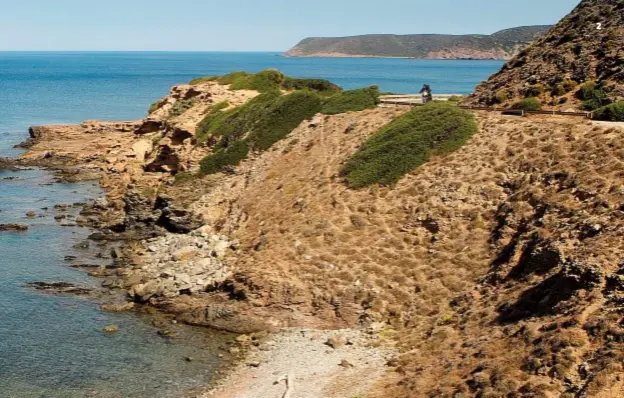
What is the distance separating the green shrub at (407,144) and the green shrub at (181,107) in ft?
106

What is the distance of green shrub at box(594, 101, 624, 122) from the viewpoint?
35406 mm

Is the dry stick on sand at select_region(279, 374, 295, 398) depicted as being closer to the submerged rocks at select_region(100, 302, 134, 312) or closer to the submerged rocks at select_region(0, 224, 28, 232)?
the submerged rocks at select_region(100, 302, 134, 312)

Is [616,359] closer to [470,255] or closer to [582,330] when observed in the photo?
[582,330]

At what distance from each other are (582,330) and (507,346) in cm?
283

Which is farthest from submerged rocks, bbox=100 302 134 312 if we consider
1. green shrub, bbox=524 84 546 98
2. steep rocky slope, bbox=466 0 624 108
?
green shrub, bbox=524 84 546 98

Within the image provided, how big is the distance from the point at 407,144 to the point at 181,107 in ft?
122

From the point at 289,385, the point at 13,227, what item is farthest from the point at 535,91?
the point at 13,227

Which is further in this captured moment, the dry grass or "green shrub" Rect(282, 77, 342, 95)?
"green shrub" Rect(282, 77, 342, 95)

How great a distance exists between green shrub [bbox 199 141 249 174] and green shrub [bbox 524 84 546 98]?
20.1 meters

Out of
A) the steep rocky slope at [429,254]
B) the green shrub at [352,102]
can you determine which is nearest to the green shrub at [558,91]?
the steep rocky slope at [429,254]

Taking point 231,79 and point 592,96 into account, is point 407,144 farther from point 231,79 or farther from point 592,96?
point 231,79

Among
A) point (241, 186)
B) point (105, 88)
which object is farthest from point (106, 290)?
point (105, 88)

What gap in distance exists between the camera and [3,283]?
36.7 metres

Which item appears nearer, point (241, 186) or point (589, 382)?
point (589, 382)
